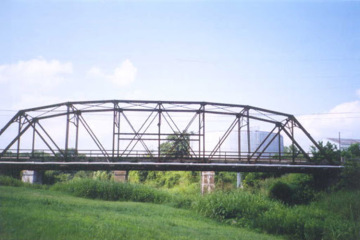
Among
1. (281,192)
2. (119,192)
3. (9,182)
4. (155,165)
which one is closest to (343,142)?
(281,192)

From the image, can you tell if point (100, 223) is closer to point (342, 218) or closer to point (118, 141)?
point (118, 141)

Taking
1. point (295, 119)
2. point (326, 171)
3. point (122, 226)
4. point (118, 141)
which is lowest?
point (122, 226)

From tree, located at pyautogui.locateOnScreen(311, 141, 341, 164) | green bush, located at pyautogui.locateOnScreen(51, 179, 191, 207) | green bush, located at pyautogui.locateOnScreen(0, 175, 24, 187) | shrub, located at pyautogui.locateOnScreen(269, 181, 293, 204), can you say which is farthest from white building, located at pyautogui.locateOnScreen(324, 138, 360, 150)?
green bush, located at pyautogui.locateOnScreen(0, 175, 24, 187)

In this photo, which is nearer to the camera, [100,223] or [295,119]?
[100,223]

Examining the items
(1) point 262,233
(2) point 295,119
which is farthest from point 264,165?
(1) point 262,233

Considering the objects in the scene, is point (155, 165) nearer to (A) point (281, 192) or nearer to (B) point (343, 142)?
(A) point (281, 192)

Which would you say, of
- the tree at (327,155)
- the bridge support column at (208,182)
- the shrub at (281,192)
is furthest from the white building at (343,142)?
the shrub at (281,192)

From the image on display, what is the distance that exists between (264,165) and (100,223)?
16099mm

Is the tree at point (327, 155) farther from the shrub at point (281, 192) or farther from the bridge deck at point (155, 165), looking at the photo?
the shrub at point (281, 192)

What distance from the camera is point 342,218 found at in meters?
21.4

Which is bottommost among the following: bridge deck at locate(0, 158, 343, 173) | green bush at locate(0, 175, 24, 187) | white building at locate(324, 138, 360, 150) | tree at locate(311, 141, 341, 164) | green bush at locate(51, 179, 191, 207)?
green bush at locate(51, 179, 191, 207)

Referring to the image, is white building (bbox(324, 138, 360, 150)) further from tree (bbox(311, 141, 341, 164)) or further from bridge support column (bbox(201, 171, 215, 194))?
bridge support column (bbox(201, 171, 215, 194))

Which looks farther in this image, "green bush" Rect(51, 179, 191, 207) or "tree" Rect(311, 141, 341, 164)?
"green bush" Rect(51, 179, 191, 207)

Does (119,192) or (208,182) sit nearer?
(119,192)
